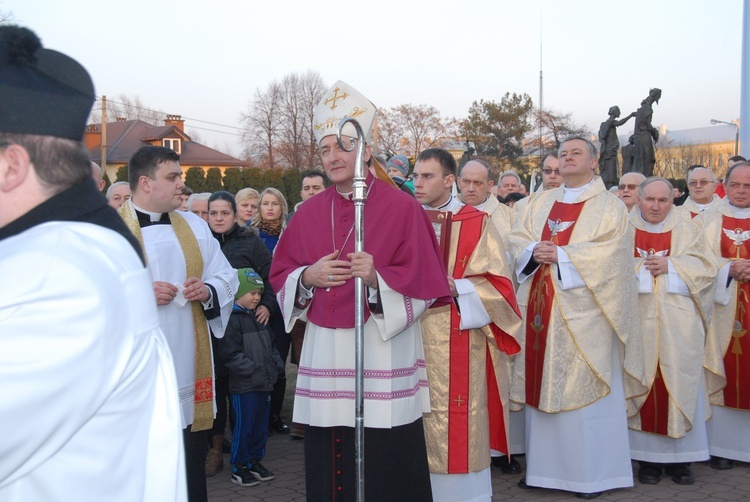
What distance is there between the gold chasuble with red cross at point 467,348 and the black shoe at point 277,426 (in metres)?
2.53

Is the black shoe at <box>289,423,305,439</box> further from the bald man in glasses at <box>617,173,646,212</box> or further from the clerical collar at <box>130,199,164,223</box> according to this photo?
the bald man in glasses at <box>617,173,646,212</box>

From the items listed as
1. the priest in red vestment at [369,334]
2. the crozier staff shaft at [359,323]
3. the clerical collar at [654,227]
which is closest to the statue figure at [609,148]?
the clerical collar at [654,227]

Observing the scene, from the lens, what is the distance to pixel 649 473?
19.5 ft

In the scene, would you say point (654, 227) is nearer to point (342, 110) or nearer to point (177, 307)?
point (342, 110)

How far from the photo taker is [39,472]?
4.54 ft

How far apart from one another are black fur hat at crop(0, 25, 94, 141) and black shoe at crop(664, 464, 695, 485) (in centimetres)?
558

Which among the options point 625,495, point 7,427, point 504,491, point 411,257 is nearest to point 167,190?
point 411,257

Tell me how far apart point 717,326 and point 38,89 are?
6.39 m

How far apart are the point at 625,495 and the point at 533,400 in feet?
3.03

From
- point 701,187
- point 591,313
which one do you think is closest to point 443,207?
point 591,313

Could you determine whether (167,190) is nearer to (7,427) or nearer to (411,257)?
(411,257)

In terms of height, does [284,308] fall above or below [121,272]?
below

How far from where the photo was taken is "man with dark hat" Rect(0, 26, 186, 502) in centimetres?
127

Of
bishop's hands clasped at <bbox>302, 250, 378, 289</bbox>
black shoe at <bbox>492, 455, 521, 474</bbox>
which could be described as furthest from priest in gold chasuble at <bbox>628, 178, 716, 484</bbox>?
bishop's hands clasped at <bbox>302, 250, 378, 289</bbox>
